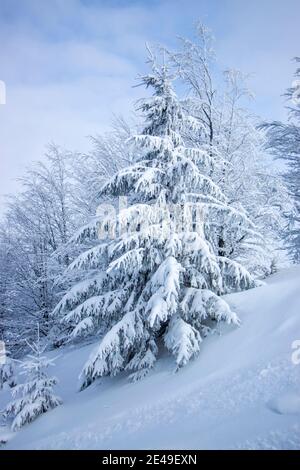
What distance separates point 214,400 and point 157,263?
347 cm

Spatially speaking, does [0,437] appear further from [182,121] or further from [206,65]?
[206,65]

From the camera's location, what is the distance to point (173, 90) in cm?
938

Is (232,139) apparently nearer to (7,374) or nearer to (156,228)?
(156,228)

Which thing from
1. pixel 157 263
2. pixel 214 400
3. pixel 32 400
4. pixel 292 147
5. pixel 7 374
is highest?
pixel 292 147

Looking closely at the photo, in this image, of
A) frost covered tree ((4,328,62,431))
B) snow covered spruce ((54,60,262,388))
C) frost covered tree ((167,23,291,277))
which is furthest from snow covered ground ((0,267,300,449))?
frost covered tree ((167,23,291,277))

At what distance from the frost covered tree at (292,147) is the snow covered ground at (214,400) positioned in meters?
4.50

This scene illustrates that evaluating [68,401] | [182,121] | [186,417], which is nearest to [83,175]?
[182,121]

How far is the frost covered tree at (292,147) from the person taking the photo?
41.6 feet

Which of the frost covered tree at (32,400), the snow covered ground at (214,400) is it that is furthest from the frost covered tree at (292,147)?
the frost covered tree at (32,400)

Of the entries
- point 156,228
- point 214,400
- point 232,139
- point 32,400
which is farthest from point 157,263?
point 232,139

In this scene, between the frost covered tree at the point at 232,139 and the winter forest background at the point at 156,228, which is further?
the frost covered tree at the point at 232,139

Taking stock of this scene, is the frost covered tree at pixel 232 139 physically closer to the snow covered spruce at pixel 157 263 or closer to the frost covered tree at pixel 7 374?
the snow covered spruce at pixel 157 263

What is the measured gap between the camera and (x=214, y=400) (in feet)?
19.1
